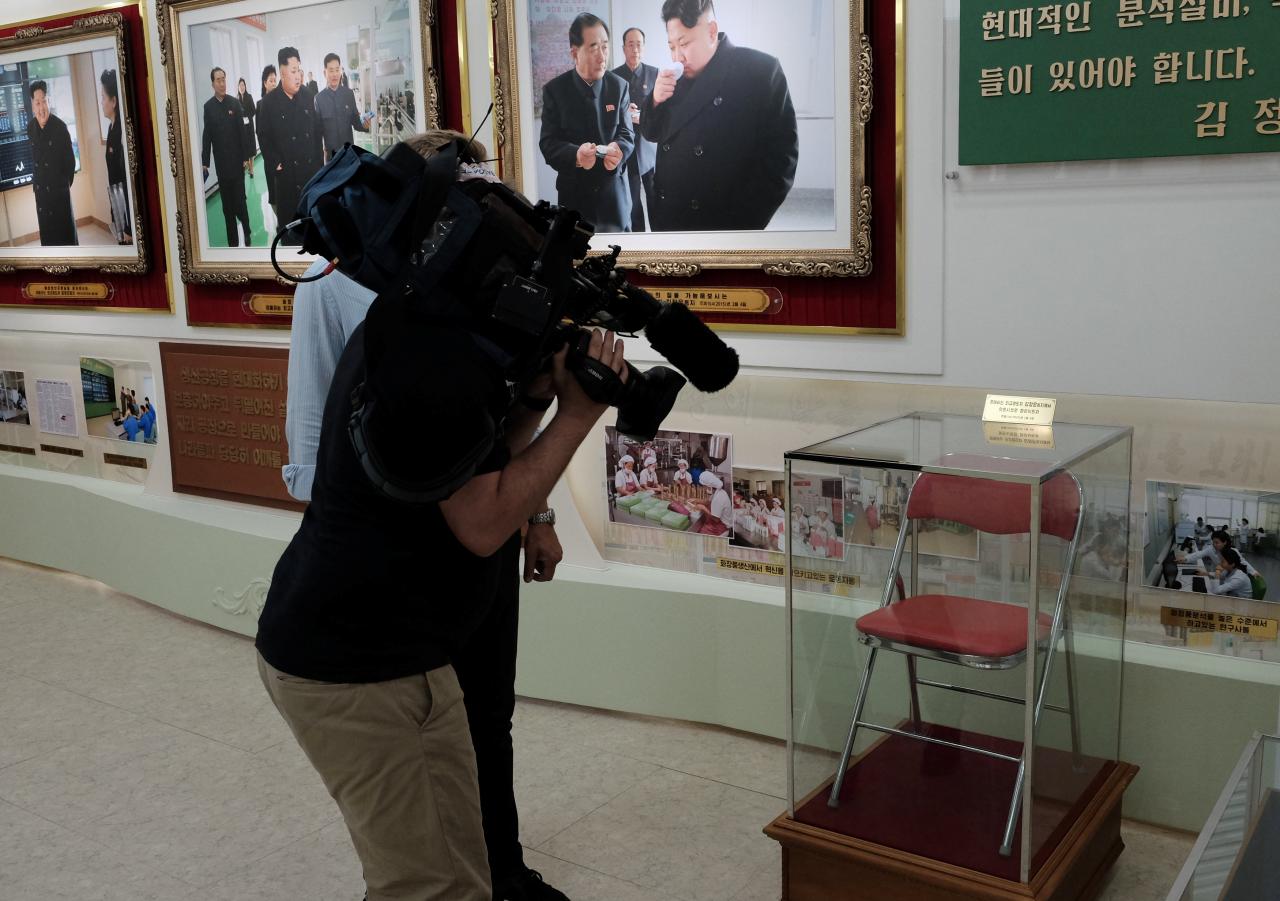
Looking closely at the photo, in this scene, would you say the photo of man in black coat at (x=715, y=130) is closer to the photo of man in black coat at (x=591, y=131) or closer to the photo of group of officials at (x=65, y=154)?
the photo of man in black coat at (x=591, y=131)

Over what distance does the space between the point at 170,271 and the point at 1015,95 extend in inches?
166

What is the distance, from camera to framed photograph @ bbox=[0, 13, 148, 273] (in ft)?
19.7

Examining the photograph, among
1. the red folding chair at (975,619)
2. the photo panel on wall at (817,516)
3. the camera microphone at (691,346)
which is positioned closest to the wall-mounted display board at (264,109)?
the photo panel on wall at (817,516)

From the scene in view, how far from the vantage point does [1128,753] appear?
3.70 metres

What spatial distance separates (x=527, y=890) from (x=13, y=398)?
5.39 metres

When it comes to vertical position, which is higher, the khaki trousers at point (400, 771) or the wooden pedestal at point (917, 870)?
the khaki trousers at point (400, 771)

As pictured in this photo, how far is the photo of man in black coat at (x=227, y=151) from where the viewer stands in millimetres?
5555

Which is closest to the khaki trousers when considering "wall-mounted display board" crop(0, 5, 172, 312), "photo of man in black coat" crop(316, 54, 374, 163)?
"photo of man in black coat" crop(316, 54, 374, 163)

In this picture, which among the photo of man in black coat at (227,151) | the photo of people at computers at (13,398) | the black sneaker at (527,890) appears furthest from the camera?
the photo of people at computers at (13,398)

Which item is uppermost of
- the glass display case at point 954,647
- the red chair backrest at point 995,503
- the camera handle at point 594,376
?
the camera handle at point 594,376

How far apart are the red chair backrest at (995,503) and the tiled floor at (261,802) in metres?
1.18

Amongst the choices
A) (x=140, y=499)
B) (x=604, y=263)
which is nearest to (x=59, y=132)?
(x=140, y=499)

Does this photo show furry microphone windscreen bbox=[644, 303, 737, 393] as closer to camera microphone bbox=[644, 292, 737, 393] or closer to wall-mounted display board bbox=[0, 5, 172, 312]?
camera microphone bbox=[644, 292, 737, 393]

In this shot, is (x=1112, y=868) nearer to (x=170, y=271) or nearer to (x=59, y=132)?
(x=170, y=271)
